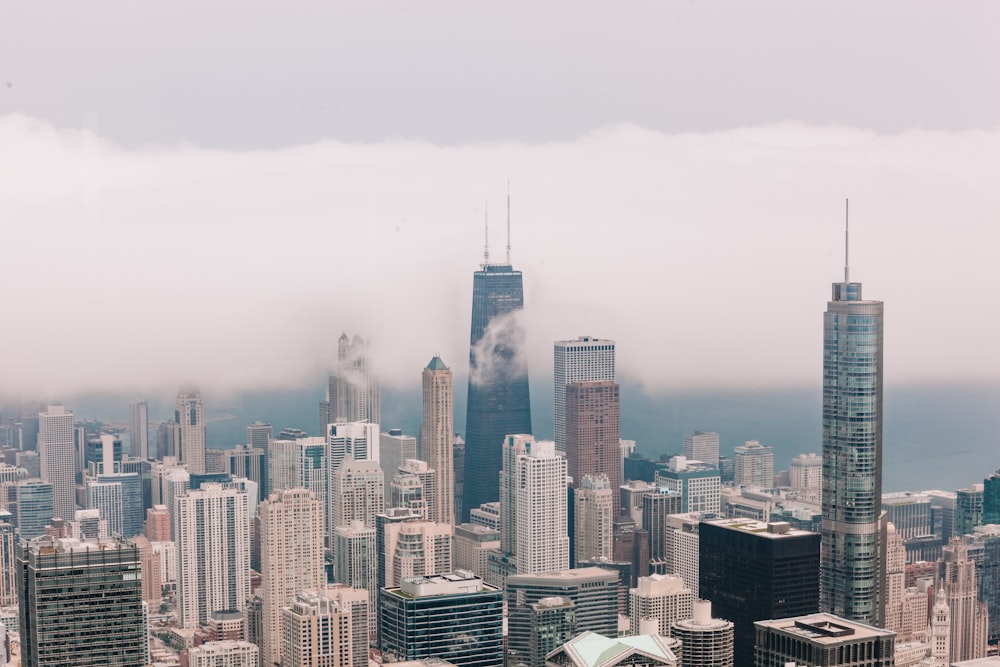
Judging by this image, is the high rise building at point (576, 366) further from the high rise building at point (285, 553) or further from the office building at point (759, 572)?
the high rise building at point (285, 553)

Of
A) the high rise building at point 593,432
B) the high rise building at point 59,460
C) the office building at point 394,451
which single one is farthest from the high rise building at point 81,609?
the high rise building at point 593,432

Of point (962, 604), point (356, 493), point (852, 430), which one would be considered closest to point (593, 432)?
point (356, 493)

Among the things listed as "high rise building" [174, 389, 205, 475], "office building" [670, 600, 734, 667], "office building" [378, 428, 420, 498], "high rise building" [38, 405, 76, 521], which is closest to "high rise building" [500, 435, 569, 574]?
"office building" [378, 428, 420, 498]

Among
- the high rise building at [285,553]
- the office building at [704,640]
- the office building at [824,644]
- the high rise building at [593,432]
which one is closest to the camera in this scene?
the office building at [824,644]

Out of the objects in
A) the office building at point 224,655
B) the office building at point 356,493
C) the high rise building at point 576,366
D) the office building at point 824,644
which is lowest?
the office building at point 224,655

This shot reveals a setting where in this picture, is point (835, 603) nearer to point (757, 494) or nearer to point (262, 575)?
point (757, 494)

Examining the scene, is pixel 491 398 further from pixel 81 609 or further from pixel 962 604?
pixel 81 609

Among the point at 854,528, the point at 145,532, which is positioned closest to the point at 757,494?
the point at 854,528
